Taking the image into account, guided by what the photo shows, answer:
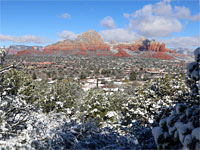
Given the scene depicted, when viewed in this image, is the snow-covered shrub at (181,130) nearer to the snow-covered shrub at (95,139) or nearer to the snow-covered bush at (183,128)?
the snow-covered bush at (183,128)

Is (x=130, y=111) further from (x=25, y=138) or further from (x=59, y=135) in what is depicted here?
(x=25, y=138)

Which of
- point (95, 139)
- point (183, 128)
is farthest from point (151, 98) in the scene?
point (183, 128)

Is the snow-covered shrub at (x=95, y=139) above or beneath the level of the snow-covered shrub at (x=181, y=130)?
beneath

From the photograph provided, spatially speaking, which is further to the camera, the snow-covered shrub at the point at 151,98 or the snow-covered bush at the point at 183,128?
the snow-covered shrub at the point at 151,98

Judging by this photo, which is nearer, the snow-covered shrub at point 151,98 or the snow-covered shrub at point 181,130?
the snow-covered shrub at point 181,130

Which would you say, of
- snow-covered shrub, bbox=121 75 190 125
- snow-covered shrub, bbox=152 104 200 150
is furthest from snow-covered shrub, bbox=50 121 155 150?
snow-covered shrub, bbox=121 75 190 125

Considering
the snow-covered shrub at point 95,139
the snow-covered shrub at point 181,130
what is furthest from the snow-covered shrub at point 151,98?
the snow-covered shrub at point 181,130

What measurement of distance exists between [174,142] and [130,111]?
674 centimetres

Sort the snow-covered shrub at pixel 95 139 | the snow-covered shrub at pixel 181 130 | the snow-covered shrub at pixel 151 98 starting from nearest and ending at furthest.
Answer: the snow-covered shrub at pixel 181 130
the snow-covered shrub at pixel 95 139
the snow-covered shrub at pixel 151 98

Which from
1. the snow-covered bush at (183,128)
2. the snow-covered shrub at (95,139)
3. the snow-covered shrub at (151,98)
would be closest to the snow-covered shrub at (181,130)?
the snow-covered bush at (183,128)

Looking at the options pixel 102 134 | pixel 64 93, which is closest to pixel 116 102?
pixel 64 93

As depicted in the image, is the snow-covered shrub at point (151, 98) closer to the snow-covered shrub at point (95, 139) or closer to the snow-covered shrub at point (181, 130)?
the snow-covered shrub at point (95, 139)

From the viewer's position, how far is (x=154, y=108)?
907 centimetres

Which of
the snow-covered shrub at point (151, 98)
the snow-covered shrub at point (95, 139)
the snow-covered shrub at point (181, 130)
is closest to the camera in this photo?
the snow-covered shrub at point (181, 130)
